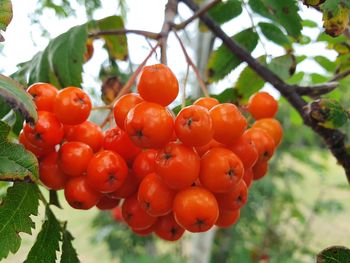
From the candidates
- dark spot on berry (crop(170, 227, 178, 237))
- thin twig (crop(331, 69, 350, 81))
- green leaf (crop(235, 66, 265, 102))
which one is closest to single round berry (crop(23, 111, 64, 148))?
dark spot on berry (crop(170, 227, 178, 237))

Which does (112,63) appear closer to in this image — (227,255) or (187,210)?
(187,210)

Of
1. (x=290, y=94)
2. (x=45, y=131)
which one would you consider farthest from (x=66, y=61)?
(x=290, y=94)

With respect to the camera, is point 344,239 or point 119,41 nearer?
point 119,41

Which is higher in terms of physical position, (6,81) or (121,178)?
(6,81)

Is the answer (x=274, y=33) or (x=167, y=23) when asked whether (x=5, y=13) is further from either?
(x=274, y=33)

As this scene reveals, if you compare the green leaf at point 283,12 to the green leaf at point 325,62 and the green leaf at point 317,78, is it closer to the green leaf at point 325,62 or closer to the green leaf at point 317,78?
the green leaf at point 325,62

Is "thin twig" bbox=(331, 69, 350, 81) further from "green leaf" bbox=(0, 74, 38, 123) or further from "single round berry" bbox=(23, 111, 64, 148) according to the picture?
"green leaf" bbox=(0, 74, 38, 123)

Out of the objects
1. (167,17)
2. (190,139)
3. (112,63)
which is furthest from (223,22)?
(190,139)
